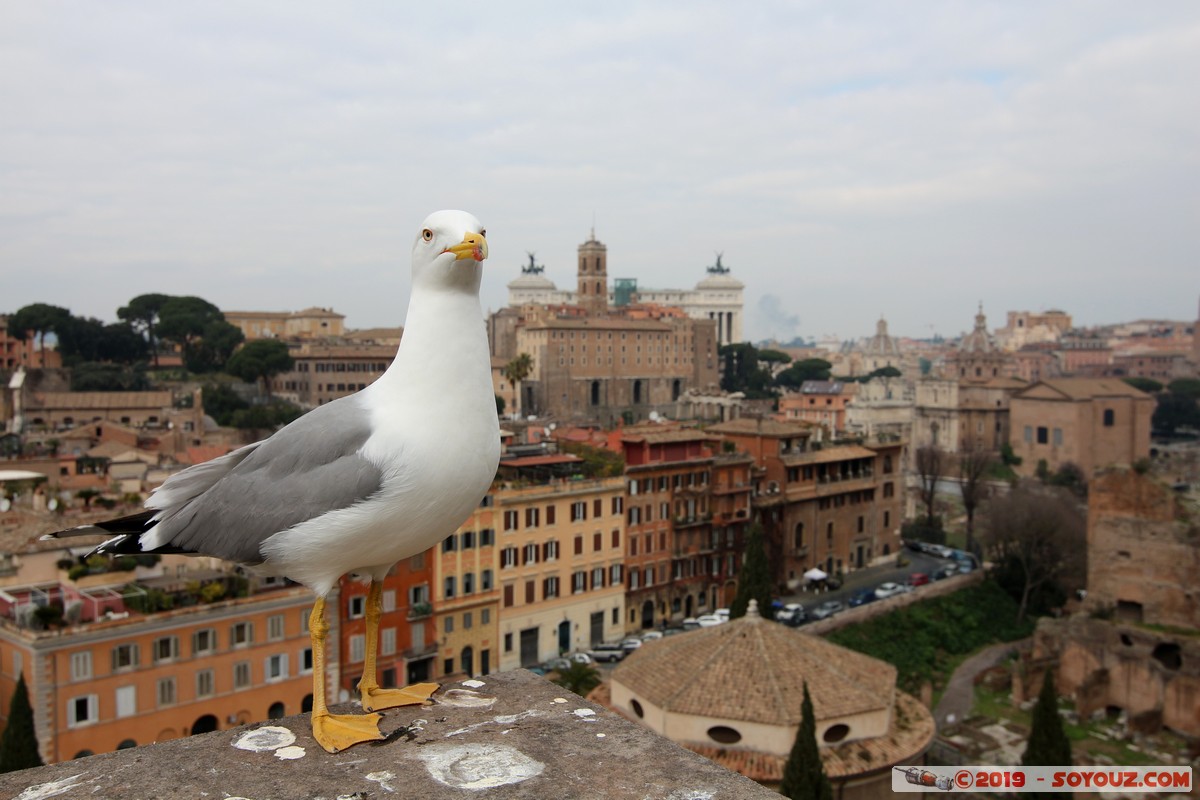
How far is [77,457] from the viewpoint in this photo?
1153 inches

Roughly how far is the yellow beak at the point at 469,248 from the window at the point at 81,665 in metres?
15.1

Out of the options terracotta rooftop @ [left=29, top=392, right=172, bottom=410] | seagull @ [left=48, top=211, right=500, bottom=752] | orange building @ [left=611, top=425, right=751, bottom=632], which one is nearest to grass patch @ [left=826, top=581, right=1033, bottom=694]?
orange building @ [left=611, top=425, right=751, bottom=632]

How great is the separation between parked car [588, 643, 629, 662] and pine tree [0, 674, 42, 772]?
1384 cm

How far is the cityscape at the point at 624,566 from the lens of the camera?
51.3 ft

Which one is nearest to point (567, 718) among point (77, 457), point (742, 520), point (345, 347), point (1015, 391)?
point (742, 520)

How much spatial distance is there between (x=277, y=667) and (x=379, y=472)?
16.2m

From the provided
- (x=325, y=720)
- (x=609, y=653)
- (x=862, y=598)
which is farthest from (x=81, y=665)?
(x=862, y=598)

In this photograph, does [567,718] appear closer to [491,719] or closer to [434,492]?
[491,719]

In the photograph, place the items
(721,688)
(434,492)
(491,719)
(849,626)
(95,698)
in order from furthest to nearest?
(849,626)
(95,698)
(721,688)
(491,719)
(434,492)

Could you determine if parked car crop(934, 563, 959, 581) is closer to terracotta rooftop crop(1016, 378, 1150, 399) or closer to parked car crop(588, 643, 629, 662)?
parked car crop(588, 643, 629, 662)

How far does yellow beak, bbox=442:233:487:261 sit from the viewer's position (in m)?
3.51

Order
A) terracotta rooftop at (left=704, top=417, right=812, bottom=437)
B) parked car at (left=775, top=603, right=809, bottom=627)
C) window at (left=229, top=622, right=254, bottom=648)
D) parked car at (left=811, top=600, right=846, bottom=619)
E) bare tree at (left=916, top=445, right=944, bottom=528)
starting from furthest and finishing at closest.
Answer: bare tree at (left=916, top=445, right=944, bottom=528) < terracotta rooftop at (left=704, top=417, right=812, bottom=437) < parked car at (left=811, top=600, right=846, bottom=619) < parked car at (left=775, top=603, right=809, bottom=627) < window at (left=229, top=622, right=254, bottom=648)

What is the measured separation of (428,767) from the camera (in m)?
3.24

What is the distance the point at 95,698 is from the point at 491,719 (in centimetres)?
1487
